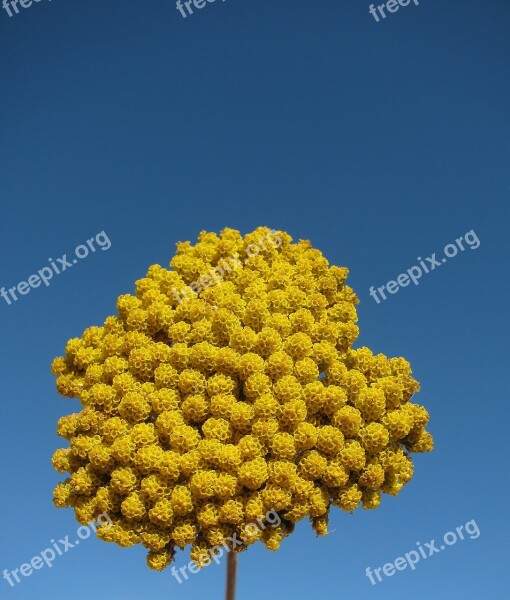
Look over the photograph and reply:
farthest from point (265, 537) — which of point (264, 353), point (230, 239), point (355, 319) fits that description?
point (230, 239)

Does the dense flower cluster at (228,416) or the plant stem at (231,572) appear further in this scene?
the plant stem at (231,572)

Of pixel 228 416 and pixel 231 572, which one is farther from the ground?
pixel 228 416

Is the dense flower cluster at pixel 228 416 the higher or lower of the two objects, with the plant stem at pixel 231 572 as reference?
higher

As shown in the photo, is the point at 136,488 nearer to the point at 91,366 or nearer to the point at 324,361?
the point at 91,366

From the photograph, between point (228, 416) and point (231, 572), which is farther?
point (231, 572)

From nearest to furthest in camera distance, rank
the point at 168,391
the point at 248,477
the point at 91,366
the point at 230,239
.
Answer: the point at 248,477 → the point at 168,391 → the point at 91,366 → the point at 230,239

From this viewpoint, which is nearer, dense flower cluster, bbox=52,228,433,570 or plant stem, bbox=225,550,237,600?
dense flower cluster, bbox=52,228,433,570

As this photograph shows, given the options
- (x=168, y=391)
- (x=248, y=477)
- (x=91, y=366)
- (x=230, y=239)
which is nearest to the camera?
(x=248, y=477)

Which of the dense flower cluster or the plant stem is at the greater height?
the dense flower cluster
